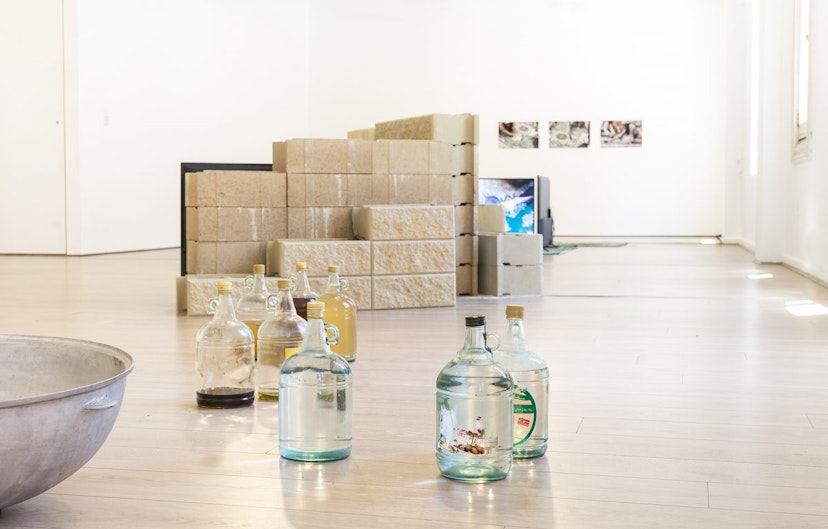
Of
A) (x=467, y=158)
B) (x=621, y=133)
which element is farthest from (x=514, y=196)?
(x=467, y=158)

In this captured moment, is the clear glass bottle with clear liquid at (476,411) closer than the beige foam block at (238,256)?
Yes

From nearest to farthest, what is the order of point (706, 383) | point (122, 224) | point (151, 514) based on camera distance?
point (151, 514) < point (706, 383) < point (122, 224)

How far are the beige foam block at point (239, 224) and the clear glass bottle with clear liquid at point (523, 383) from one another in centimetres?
412

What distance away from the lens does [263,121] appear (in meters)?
15.7

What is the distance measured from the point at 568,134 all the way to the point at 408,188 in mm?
10001

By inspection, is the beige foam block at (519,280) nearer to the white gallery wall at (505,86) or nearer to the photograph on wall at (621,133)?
the white gallery wall at (505,86)

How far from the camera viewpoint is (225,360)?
3334 mm

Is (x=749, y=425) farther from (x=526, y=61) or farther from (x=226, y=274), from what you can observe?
(x=526, y=61)

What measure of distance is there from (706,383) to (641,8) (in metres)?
13.5

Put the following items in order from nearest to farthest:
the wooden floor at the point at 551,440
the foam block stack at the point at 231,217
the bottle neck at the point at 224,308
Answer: the wooden floor at the point at 551,440, the bottle neck at the point at 224,308, the foam block stack at the point at 231,217

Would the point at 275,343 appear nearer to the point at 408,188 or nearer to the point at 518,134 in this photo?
the point at 408,188

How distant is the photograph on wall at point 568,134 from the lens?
54.0 feet

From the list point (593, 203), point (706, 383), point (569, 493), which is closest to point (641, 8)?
point (593, 203)

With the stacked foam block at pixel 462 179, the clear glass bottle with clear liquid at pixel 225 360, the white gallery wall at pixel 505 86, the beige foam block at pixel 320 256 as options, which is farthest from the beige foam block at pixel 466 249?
the white gallery wall at pixel 505 86
